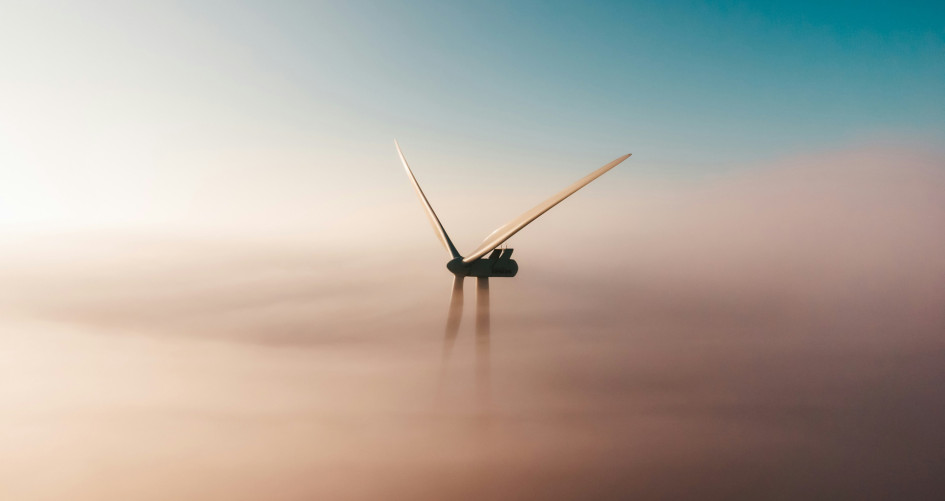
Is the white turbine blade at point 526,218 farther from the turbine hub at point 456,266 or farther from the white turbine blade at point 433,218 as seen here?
the white turbine blade at point 433,218

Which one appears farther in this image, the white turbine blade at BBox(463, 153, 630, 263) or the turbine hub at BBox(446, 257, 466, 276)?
the turbine hub at BBox(446, 257, 466, 276)

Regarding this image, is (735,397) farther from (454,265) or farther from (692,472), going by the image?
(454,265)

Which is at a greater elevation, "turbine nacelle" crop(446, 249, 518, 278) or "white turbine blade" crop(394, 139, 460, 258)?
"white turbine blade" crop(394, 139, 460, 258)

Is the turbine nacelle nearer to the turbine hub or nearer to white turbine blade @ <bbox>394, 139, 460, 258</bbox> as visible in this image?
the turbine hub

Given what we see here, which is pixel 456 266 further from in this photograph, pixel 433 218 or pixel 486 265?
pixel 433 218

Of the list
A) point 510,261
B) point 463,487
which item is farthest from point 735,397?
point 510,261

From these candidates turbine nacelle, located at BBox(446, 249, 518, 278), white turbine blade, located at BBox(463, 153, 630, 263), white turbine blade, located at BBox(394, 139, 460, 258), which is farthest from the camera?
white turbine blade, located at BBox(394, 139, 460, 258)

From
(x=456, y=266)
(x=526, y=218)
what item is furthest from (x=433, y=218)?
(x=526, y=218)

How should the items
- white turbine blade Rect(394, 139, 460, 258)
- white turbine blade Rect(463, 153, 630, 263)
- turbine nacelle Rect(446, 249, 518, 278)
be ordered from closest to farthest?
1. white turbine blade Rect(463, 153, 630, 263)
2. turbine nacelle Rect(446, 249, 518, 278)
3. white turbine blade Rect(394, 139, 460, 258)
